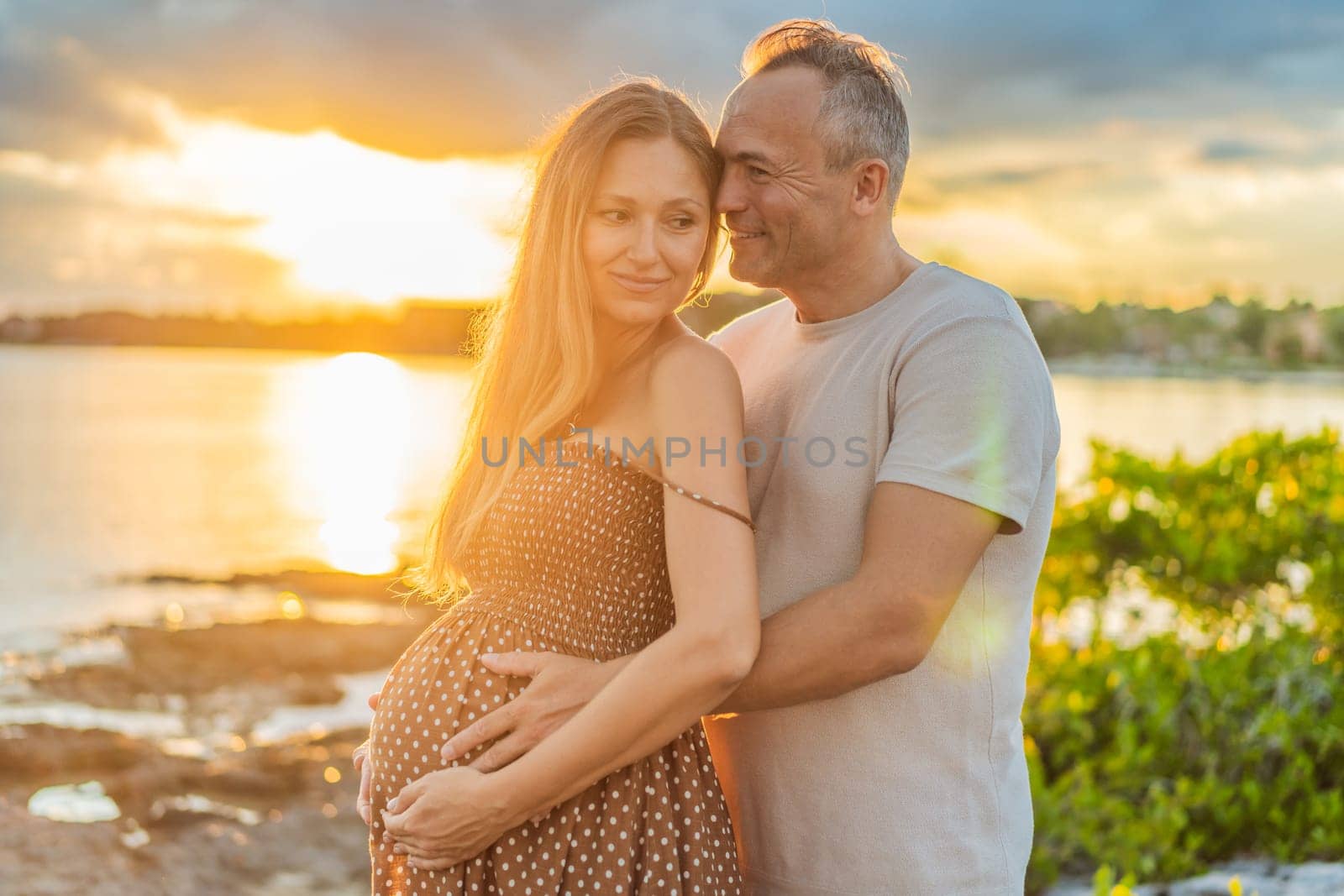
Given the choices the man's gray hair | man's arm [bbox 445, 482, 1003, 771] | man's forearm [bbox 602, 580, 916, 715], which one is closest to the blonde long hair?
the man's gray hair

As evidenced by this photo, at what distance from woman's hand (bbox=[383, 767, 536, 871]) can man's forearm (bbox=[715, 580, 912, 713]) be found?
47 cm

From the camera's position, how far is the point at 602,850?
207 cm

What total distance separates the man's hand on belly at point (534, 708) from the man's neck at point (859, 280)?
949 millimetres

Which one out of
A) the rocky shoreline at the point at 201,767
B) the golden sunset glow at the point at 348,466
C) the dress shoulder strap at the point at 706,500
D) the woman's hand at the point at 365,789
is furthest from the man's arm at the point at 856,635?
the golden sunset glow at the point at 348,466

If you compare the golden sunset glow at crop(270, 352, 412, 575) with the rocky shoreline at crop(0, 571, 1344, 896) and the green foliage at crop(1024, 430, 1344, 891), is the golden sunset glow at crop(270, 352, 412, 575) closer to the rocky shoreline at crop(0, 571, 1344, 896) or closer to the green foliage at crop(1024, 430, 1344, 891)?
the rocky shoreline at crop(0, 571, 1344, 896)

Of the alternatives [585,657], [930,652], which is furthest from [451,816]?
[930,652]

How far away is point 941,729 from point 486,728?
87 centimetres

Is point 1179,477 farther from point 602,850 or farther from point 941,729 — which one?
point 602,850

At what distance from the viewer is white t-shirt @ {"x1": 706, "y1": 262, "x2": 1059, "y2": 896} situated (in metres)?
2.11

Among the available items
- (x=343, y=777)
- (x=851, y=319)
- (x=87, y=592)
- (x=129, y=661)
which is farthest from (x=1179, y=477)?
(x=87, y=592)

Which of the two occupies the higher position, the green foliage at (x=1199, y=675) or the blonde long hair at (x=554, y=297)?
the blonde long hair at (x=554, y=297)

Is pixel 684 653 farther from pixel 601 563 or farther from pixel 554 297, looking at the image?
pixel 554 297

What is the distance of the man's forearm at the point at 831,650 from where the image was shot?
2043 mm

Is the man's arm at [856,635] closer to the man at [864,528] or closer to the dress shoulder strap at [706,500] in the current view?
the man at [864,528]
